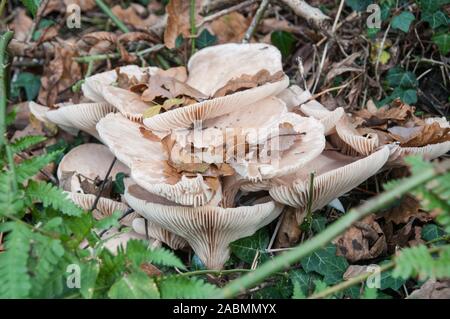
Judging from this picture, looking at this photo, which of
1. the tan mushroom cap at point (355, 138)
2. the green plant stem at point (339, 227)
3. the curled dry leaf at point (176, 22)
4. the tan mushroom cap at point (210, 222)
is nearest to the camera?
the green plant stem at point (339, 227)

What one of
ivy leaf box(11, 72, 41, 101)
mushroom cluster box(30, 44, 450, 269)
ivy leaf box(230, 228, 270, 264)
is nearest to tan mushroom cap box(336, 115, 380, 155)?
mushroom cluster box(30, 44, 450, 269)

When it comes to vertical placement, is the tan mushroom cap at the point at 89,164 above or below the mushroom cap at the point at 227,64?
below

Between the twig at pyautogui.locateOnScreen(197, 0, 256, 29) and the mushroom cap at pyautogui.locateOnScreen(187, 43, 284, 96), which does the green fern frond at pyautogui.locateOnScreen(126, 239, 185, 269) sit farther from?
the twig at pyautogui.locateOnScreen(197, 0, 256, 29)

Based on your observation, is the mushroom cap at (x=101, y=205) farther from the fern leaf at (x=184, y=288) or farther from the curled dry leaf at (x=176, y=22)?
the curled dry leaf at (x=176, y=22)

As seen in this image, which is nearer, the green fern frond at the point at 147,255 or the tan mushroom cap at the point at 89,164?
the green fern frond at the point at 147,255

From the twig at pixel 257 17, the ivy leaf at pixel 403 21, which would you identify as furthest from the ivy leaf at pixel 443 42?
the twig at pixel 257 17

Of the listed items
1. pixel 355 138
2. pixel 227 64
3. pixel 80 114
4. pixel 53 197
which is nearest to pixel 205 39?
pixel 227 64
